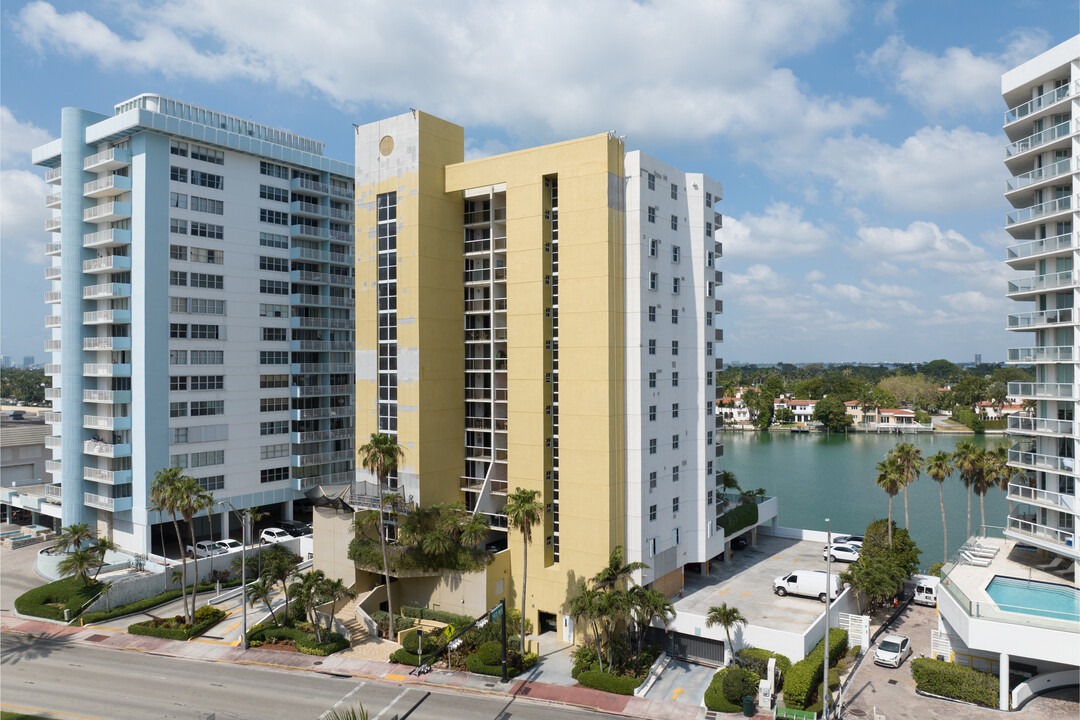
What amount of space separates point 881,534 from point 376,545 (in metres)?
41.0

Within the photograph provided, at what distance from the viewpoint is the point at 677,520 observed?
4991cm

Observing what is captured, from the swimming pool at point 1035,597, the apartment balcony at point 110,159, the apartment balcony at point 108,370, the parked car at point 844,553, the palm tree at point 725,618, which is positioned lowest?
the parked car at point 844,553

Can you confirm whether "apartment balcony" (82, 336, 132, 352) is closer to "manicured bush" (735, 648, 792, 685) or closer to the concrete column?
"manicured bush" (735, 648, 792, 685)

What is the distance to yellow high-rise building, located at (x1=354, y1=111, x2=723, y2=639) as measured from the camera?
1774 inches

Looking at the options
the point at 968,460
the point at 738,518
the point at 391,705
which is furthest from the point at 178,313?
the point at 968,460

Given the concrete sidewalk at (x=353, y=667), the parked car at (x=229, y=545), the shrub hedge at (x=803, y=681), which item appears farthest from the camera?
the parked car at (x=229, y=545)

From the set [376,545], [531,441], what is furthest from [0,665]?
[531,441]

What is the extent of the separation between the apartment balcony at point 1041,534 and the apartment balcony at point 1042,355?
10850 mm

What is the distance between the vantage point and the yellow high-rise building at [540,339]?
148ft

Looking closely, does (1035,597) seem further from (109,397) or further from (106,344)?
(106,344)

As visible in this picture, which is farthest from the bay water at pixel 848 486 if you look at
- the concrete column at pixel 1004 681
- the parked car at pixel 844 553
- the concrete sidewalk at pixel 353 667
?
the concrete sidewalk at pixel 353 667

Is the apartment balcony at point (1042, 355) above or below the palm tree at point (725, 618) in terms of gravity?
above

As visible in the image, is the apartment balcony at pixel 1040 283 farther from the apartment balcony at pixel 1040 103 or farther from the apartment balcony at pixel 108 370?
the apartment balcony at pixel 108 370

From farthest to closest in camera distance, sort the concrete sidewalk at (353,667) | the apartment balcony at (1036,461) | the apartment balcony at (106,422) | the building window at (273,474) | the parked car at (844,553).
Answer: the building window at (273,474) → the apartment balcony at (106,422) → the parked car at (844,553) → the apartment balcony at (1036,461) → the concrete sidewalk at (353,667)
